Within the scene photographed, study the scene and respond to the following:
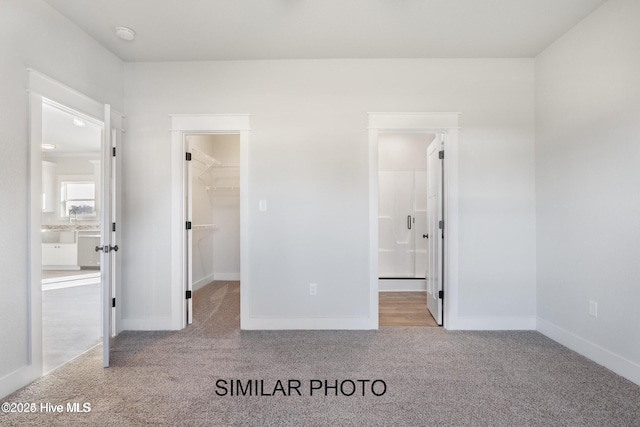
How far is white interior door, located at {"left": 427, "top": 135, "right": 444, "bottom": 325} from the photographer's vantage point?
3172 mm

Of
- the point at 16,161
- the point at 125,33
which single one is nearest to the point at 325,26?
the point at 125,33

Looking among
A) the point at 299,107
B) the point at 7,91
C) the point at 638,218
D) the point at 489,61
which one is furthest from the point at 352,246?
the point at 7,91

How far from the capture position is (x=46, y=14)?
2205mm

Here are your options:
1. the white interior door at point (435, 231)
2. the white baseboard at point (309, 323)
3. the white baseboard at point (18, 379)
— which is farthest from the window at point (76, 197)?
the white interior door at point (435, 231)

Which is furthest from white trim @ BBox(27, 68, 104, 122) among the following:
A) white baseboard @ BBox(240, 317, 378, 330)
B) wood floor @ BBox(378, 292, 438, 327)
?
wood floor @ BBox(378, 292, 438, 327)

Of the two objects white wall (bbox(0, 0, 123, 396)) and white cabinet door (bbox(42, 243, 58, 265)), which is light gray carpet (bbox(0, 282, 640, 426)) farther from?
white cabinet door (bbox(42, 243, 58, 265))

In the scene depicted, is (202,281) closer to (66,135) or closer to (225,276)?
(225,276)

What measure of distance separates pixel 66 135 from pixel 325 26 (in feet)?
18.3

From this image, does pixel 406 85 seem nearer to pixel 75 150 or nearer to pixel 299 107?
pixel 299 107

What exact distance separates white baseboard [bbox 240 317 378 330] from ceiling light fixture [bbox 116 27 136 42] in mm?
2797

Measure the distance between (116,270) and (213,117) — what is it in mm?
1802

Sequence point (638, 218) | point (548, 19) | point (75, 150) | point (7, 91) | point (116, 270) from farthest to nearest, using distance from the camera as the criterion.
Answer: point (75, 150) → point (116, 270) → point (548, 19) → point (638, 218) → point (7, 91)

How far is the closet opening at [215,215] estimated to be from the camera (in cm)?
464

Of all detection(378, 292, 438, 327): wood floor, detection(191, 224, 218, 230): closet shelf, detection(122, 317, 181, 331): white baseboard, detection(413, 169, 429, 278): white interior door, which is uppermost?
detection(413, 169, 429, 278): white interior door
